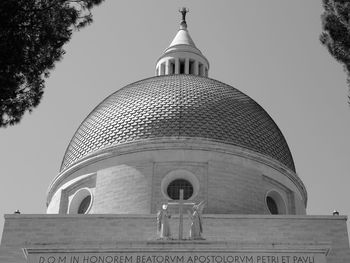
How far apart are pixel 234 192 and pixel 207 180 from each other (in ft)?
3.08

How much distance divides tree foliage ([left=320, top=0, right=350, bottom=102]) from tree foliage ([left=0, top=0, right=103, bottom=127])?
3890 mm

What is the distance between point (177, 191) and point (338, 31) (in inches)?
433

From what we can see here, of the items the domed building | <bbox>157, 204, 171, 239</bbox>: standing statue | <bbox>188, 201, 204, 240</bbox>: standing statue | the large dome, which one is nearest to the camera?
the domed building

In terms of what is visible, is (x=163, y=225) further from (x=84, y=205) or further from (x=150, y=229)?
(x=84, y=205)

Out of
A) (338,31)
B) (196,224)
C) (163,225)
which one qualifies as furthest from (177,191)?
(338,31)

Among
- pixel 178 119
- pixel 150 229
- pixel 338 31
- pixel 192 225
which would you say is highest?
pixel 178 119

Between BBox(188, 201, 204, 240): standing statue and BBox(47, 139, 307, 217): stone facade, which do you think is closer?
BBox(188, 201, 204, 240): standing statue

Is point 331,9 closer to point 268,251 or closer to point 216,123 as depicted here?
point 268,251

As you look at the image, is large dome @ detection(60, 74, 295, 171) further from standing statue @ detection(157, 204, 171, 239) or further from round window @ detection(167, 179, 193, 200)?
standing statue @ detection(157, 204, 171, 239)

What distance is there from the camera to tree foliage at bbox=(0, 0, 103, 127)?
10125 mm

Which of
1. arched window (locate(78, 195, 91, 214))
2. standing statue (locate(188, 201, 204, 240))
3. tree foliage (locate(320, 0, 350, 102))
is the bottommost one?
standing statue (locate(188, 201, 204, 240))

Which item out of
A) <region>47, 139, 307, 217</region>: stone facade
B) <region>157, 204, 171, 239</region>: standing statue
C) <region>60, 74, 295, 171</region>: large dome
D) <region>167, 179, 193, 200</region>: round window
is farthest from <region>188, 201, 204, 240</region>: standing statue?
<region>60, 74, 295, 171</region>: large dome

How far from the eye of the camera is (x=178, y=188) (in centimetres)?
2158

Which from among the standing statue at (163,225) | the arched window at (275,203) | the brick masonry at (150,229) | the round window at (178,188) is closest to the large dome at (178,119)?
the arched window at (275,203)
